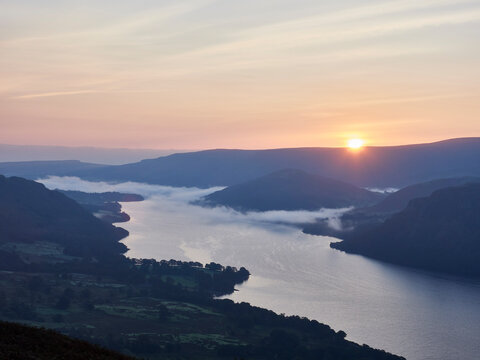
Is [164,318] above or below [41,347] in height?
below

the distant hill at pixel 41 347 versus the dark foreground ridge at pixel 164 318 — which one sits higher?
the distant hill at pixel 41 347

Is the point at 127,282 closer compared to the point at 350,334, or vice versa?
the point at 350,334

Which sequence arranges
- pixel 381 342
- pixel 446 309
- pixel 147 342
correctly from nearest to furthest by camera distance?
pixel 147 342 → pixel 381 342 → pixel 446 309

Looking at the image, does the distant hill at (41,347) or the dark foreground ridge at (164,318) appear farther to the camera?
the dark foreground ridge at (164,318)

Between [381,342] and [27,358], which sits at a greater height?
[27,358]

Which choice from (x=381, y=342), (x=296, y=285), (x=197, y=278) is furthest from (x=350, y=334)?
(x=197, y=278)

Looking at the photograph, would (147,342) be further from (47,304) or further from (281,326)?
(47,304)
